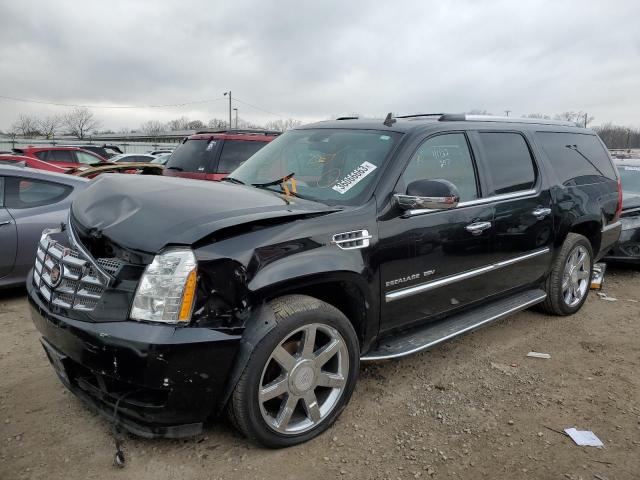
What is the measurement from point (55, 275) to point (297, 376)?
55.4 inches

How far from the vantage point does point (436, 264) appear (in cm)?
331

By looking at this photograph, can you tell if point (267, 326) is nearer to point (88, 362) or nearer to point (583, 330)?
point (88, 362)

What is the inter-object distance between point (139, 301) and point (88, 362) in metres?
0.42

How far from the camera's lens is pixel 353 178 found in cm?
322

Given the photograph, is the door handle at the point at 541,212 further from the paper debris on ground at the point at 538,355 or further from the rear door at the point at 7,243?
the rear door at the point at 7,243

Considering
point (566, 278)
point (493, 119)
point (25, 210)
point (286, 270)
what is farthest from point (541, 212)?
point (25, 210)

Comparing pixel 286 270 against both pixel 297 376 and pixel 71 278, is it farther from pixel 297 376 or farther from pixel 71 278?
pixel 71 278

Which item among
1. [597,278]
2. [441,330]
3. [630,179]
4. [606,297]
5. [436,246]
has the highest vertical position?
[630,179]

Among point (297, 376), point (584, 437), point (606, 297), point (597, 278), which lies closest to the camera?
point (297, 376)

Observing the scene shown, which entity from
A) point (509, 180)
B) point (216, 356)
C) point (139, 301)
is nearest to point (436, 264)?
point (509, 180)

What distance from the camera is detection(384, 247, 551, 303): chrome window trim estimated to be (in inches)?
123

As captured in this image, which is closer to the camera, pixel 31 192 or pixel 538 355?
pixel 538 355

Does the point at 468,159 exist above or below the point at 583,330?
above

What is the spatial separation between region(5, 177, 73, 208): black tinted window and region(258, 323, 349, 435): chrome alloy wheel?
3.74 meters
